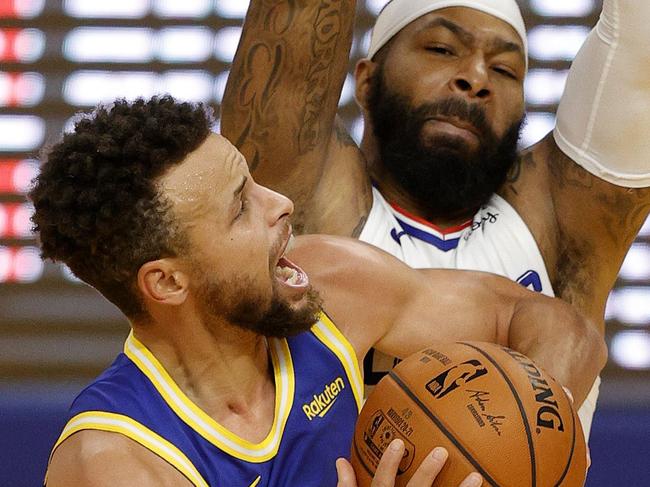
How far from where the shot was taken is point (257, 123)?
2506 mm

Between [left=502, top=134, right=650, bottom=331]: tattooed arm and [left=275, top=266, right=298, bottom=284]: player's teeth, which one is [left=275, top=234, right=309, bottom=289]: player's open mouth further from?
[left=502, top=134, right=650, bottom=331]: tattooed arm

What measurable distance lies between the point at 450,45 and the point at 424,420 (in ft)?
3.60

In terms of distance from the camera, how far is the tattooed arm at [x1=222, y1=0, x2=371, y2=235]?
246 centimetres

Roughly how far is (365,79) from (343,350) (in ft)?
2.99

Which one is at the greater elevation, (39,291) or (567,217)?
(567,217)

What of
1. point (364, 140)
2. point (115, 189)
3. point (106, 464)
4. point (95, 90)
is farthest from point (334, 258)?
point (95, 90)

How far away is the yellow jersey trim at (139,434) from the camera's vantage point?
1.91 m

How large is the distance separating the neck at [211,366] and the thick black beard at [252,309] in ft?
0.13

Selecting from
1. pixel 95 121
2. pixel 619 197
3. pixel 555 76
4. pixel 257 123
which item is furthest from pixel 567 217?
pixel 555 76

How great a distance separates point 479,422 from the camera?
1807mm

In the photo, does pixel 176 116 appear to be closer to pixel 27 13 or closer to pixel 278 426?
pixel 278 426

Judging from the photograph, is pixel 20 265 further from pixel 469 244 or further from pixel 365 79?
pixel 469 244

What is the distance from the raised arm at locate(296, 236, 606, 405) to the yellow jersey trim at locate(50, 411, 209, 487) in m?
0.42
